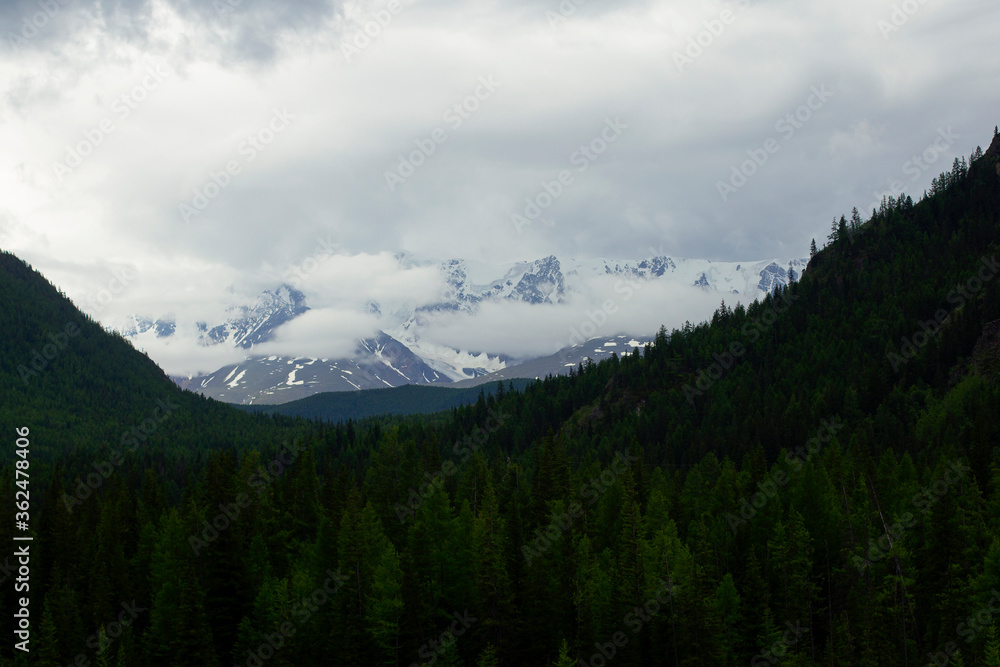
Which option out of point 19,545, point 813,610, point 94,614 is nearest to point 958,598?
point 813,610

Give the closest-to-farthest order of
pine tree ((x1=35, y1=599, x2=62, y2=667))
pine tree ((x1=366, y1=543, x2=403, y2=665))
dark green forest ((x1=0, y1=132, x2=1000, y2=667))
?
pine tree ((x1=366, y1=543, x2=403, y2=665)) → dark green forest ((x1=0, y1=132, x2=1000, y2=667)) → pine tree ((x1=35, y1=599, x2=62, y2=667))

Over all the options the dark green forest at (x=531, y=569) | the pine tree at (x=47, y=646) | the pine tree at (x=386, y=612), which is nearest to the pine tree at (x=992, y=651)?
the dark green forest at (x=531, y=569)

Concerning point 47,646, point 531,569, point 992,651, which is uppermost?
point 531,569

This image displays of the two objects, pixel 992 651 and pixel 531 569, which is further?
pixel 531 569

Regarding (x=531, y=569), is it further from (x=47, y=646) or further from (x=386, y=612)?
(x=47, y=646)

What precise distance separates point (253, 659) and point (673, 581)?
3172 cm

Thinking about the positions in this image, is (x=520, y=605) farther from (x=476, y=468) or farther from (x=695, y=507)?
(x=476, y=468)

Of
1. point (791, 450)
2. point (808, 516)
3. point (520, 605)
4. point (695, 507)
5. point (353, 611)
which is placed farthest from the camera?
point (791, 450)

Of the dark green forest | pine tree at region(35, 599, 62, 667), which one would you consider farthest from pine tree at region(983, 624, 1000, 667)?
pine tree at region(35, 599, 62, 667)

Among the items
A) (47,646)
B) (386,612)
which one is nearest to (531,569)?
(386,612)

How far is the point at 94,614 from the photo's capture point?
77438mm

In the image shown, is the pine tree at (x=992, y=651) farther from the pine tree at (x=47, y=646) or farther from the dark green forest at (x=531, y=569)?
the pine tree at (x=47, y=646)

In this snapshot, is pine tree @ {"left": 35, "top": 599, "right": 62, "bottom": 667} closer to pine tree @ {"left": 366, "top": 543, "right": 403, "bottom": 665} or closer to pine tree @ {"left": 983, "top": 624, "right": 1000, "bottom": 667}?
pine tree @ {"left": 366, "top": 543, "right": 403, "bottom": 665}

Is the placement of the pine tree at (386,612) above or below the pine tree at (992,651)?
above
